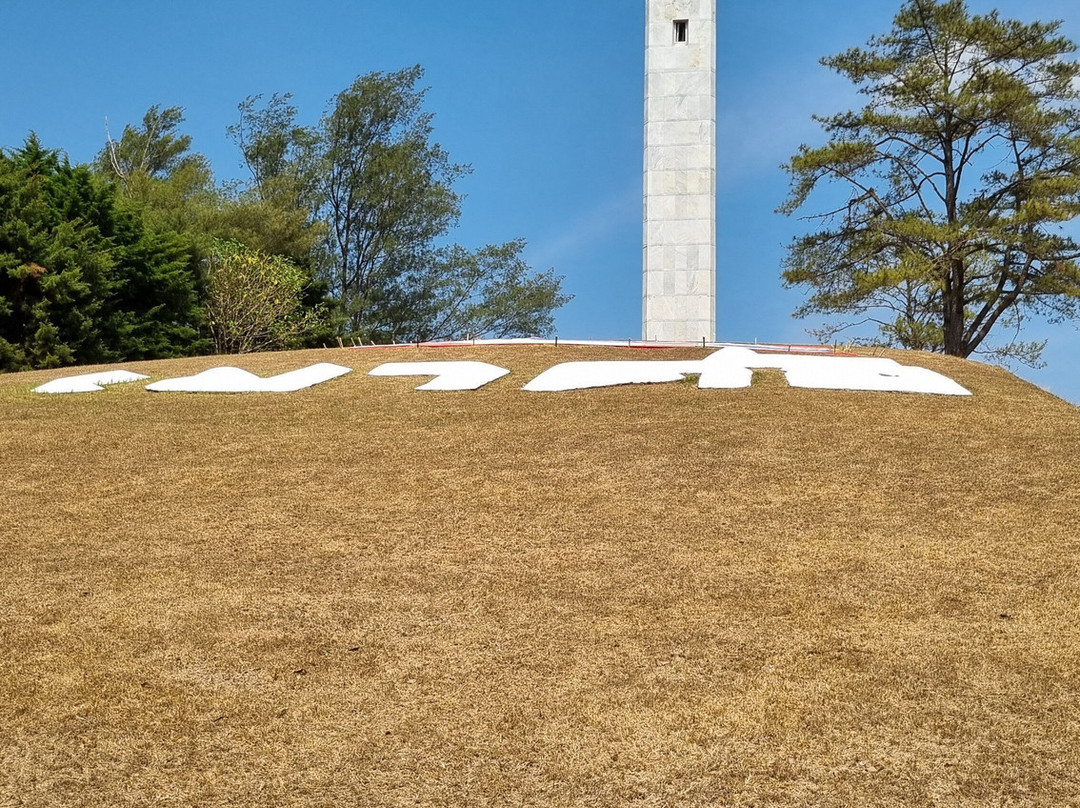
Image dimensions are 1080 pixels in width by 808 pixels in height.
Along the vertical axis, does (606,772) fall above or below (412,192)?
below

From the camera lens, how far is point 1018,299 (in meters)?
22.2

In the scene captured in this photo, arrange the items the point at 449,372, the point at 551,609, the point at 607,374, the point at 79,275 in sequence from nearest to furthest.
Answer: the point at 551,609 < the point at 607,374 < the point at 449,372 < the point at 79,275

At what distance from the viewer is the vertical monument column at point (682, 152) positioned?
1972cm

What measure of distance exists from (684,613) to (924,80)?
1830 cm

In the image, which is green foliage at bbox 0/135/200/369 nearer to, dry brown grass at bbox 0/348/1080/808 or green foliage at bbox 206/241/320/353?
green foliage at bbox 206/241/320/353

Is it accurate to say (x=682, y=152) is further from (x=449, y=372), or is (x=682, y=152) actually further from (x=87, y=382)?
(x=87, y=382)

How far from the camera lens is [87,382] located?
1240 cm

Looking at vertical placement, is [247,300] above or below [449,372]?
above

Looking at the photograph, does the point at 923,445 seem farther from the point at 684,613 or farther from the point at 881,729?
the point at 881,729

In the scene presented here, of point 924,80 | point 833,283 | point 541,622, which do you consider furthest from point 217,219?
point 541,622

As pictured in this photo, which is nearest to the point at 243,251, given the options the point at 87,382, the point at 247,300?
the point at 247,300

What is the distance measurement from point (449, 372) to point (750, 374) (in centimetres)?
320

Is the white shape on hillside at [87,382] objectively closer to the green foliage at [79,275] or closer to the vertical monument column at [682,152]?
the green foliage at [79,275]

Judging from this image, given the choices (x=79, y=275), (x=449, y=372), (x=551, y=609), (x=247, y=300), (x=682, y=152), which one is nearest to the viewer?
(x=551, y=609)
